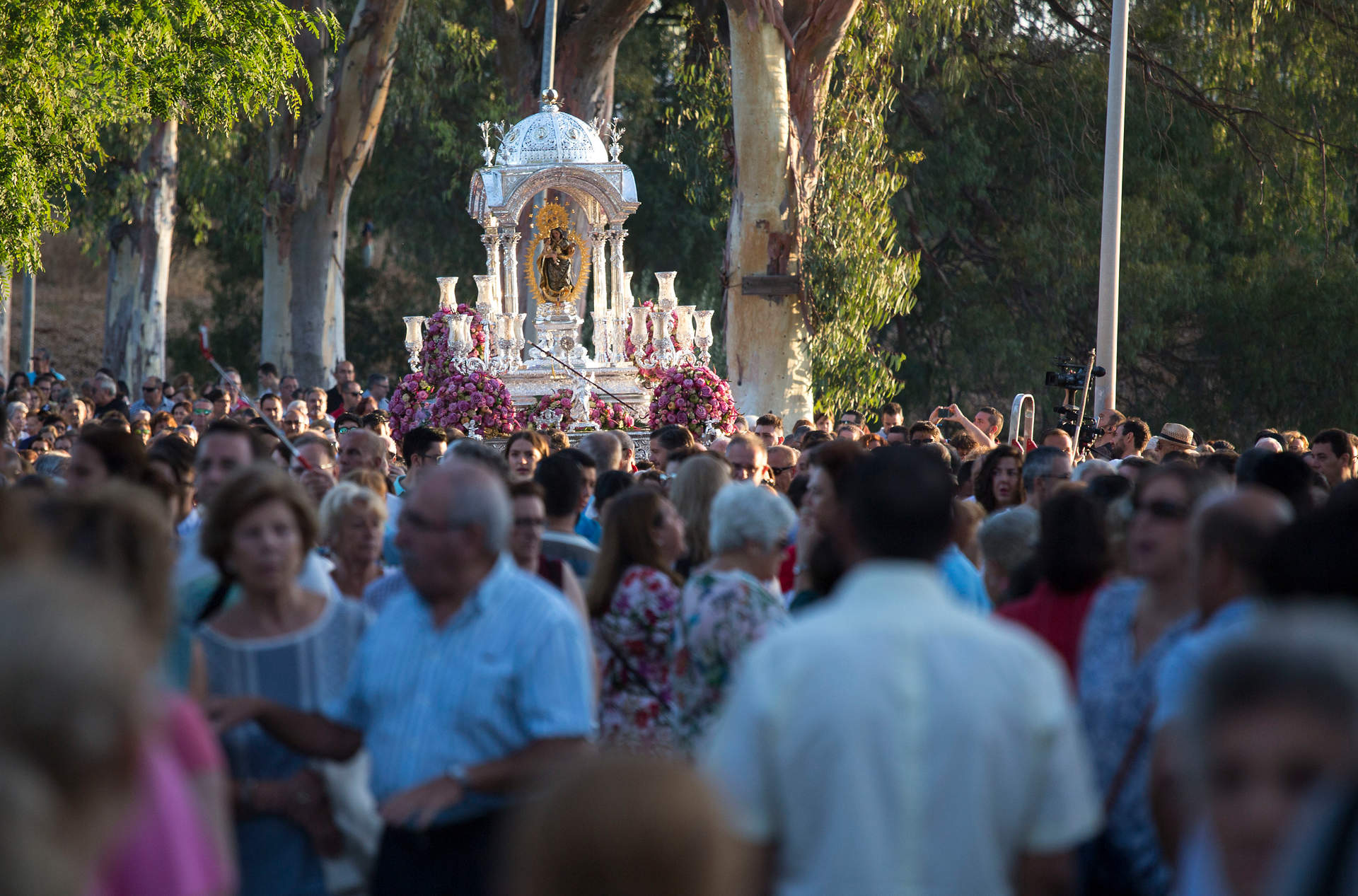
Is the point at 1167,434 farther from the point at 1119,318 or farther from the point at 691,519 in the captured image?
the point at 1119,318

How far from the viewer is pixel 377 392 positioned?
22109 millimetres

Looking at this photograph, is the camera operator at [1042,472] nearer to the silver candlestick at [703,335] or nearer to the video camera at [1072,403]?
the video camera at [1072,403]

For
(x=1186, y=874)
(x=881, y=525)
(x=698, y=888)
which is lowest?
(x=1186, y=874)

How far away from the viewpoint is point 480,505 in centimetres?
450

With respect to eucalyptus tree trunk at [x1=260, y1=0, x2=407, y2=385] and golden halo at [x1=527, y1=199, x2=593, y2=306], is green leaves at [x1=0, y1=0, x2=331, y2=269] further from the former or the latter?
eucalyptus tree trunk at [x1=260, y1=0, x2=407, y2=385]

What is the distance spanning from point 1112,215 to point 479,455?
12335 millimetres

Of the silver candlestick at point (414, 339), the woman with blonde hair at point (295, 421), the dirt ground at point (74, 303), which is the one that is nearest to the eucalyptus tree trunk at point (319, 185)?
the silver candlestick at point (414, 339)

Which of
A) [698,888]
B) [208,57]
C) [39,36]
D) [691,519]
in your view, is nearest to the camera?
[698,888]

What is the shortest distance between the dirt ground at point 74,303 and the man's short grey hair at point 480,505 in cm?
4372

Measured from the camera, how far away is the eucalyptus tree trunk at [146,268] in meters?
30.0

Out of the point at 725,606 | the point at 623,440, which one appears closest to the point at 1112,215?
the point at 623,440

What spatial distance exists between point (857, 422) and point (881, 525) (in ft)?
42.5

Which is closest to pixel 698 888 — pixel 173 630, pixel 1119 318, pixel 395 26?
pixel 173 630

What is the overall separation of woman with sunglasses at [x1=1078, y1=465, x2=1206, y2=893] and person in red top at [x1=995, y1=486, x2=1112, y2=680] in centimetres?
17
